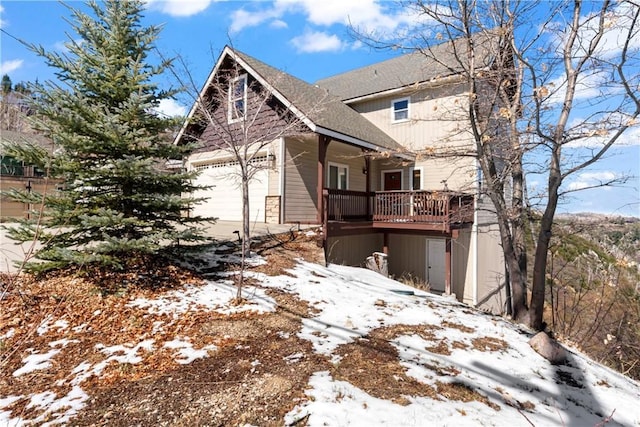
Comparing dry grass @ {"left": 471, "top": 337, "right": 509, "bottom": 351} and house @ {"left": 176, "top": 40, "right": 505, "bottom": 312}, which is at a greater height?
house @ {"left": 176, "top": 40, "right": 505, "bottom": 312}

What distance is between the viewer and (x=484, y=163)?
7730 mm

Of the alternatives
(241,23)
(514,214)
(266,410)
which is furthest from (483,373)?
(241,23)

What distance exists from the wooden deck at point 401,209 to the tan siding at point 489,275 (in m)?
2.65

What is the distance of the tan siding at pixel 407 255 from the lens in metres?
13.8

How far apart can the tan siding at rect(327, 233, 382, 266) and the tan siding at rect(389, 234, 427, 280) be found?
848 millimetres

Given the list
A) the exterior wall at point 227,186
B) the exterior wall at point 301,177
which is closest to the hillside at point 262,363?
the exterior wall at point 301,177

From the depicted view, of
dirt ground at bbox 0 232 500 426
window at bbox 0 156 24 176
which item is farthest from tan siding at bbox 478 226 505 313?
window at bbox 0 156 24 176

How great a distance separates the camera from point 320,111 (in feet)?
34.7

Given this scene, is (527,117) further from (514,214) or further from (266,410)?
(266,410)

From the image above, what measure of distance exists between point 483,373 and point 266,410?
267 cm

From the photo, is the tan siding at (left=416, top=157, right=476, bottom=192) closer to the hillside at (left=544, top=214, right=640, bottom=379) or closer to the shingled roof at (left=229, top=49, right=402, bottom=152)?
the shingled roof at (left=229, top=49, right=402, bottom=152)

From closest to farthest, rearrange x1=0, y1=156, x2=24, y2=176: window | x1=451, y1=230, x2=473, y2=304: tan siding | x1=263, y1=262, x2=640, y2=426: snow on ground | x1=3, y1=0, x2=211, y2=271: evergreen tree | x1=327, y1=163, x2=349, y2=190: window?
x1=263, y1=262, x2=640, y2=426: snow on ground, x1=3, y1=0, x2=211, y2=271: evergreen tree, x1=451, y1=230, x2=473, y2=304: tan siding, x1=327, y1=163, x2=349, y2=190: window, x1=0, y1=156, x2=24, y2=176: window

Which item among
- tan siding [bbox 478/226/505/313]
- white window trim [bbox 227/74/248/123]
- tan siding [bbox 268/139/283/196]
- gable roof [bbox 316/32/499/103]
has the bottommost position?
tan siding [bbox 478/226/505/313]

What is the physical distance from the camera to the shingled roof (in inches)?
400
